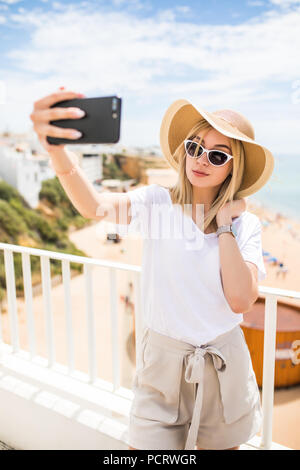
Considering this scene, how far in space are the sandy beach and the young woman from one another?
0.12 meters

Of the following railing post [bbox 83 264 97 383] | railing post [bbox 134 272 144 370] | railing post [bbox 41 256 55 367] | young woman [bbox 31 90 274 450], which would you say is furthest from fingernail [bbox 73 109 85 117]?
railing post [bbox 41 256 55 367]

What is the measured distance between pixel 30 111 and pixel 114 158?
79.4ft

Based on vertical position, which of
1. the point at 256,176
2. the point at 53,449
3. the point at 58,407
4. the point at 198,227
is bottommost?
the point at 53,449

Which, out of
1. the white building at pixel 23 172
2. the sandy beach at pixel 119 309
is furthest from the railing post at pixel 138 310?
the white building at pixel 23 172

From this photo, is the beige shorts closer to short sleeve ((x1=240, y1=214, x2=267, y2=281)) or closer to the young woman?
the young woman

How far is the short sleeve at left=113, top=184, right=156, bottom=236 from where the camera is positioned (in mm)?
1056

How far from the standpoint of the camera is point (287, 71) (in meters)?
49.7

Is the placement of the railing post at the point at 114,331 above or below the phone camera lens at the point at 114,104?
below

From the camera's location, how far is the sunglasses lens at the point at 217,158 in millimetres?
1011

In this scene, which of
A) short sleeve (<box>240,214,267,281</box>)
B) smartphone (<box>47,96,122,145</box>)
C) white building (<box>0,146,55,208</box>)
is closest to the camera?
smartphone (<box>47,96,122,145</box>)

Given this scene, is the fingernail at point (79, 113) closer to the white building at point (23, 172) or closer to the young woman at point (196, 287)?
the young woman at point (196, 287)

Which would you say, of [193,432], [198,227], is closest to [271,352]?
[193,432]

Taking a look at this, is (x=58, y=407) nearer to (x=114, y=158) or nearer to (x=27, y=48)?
(x=114, y=158)

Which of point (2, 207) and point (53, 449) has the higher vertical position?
point (53, 449)
